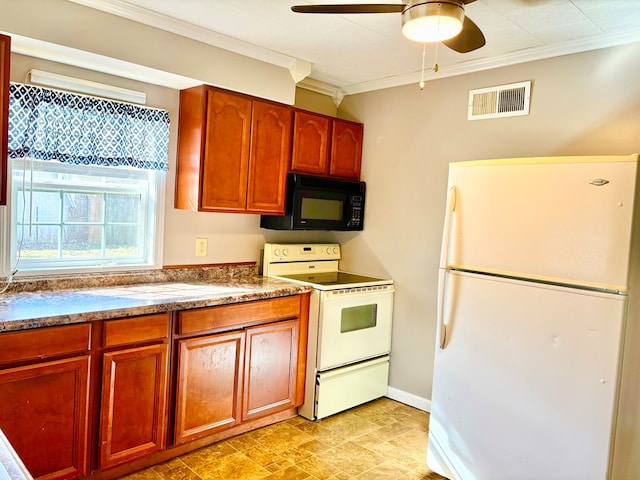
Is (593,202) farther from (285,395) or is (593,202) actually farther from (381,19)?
(285,395)

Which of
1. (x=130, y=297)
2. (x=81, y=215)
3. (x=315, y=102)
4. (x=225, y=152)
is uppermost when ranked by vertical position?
(x=315, y=102)

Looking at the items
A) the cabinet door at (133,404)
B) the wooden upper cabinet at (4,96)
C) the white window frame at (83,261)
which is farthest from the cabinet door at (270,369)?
the wooden upper cabinet at (4,96)

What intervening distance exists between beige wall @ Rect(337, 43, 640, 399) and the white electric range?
0.50ft

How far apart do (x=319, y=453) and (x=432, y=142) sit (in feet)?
7.00

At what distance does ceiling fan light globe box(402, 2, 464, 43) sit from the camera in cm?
176

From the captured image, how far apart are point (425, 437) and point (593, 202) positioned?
1774mm

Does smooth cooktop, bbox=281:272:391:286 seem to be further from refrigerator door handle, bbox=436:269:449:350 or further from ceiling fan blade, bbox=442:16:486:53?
ceiling fan blade, bbox=442:16:486:53

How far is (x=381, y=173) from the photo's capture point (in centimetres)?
369

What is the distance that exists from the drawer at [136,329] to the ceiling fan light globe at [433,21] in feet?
5.72

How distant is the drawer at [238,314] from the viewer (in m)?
2.56

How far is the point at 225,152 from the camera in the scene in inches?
117

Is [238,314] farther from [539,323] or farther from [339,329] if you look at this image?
[539,323]

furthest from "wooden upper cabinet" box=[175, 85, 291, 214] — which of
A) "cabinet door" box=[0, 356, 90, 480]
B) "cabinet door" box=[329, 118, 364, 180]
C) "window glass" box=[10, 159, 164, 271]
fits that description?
"cabinet door" box=[0, 356, 90, 480]

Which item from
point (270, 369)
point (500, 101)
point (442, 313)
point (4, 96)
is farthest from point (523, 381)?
point (4, 96)
